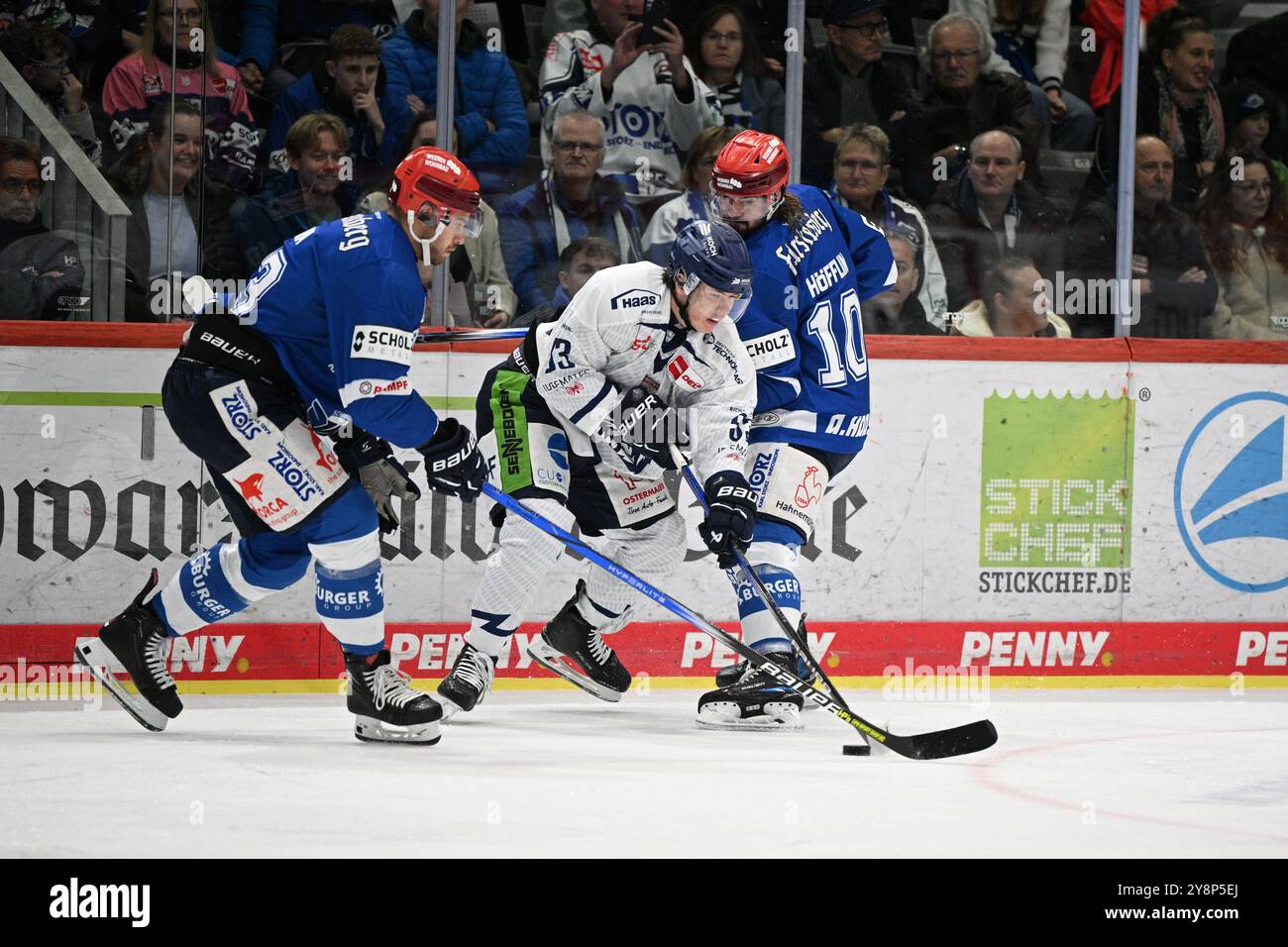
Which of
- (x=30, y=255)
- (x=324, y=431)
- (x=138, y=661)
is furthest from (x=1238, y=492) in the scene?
(x=30, y=255)

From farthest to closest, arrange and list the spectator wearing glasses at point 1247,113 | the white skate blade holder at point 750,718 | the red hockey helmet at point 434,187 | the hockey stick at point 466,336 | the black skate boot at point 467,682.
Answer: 1. the spectator wearing glasses at point 1247,113
2. the hockey stick at point 466,336
3. the white skate blade holder at point 750,718
4. the black skate boot at point 467,682
5. the red hockey helmet at point 434,187

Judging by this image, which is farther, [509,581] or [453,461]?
[509,581]

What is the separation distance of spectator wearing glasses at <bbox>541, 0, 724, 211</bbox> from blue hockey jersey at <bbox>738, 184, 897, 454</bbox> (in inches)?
34.4

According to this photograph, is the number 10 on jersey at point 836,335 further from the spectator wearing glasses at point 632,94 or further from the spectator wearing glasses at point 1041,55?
the spectator wearing glasses at point 1041,55

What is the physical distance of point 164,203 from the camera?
16.4ft

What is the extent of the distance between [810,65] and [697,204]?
59cm

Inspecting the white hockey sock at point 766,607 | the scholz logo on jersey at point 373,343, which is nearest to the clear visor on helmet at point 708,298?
the white hockey sock at point 766,607

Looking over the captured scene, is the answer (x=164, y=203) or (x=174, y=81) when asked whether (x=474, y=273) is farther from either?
(x=174, y=81)

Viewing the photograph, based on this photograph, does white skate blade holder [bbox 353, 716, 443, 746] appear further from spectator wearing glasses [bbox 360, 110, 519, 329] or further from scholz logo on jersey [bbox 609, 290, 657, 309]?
spectator wearing glasses [bbox 360, 110, 519, 329]

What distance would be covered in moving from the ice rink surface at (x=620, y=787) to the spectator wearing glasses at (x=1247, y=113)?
2.09 m

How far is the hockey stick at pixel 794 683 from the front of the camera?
3797mm

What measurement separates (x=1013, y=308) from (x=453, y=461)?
2369 millimetres

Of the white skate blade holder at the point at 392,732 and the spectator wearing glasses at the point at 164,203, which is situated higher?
the spectator wearing glasses at the point at 164,203

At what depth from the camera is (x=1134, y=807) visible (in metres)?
3.29
